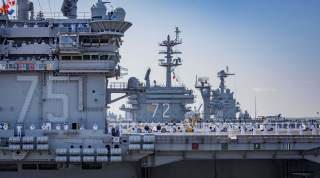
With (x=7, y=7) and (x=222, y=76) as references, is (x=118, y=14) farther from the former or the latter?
(x=222, y=76)

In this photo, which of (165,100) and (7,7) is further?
(165,100)

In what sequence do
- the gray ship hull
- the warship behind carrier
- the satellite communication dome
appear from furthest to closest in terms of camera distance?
1. the gray ship hull
2. the satellite communication dome
3. the warship behind carrier

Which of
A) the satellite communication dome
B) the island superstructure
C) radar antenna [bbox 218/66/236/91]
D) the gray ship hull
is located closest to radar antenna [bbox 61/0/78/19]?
the satellite communication dome

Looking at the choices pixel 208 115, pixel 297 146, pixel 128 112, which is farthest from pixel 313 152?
pixel 208 115

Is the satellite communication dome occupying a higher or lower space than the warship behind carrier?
higher

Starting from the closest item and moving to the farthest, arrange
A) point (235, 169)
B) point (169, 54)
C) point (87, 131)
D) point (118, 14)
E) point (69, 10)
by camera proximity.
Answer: point (87, 131) < point (118, 14) < point (235, 169) < point (69, 10) < point (169, 54)

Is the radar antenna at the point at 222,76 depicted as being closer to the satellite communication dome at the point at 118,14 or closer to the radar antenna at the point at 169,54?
the radar antenna at the point at 169,54

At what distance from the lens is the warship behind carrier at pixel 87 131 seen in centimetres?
2680

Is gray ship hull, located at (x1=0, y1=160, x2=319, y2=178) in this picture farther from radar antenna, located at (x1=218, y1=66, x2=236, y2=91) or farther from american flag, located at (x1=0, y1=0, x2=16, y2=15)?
radar antenna, located at (x1=218, y1=66, x2=236, y2=91)

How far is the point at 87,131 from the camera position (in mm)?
27359

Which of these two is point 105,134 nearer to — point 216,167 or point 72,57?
point 72,57

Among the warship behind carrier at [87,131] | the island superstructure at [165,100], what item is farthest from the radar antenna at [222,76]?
the warship behind carrier at [87,131]

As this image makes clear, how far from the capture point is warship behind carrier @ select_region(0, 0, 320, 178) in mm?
26797

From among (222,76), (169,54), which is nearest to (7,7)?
(169,54)
